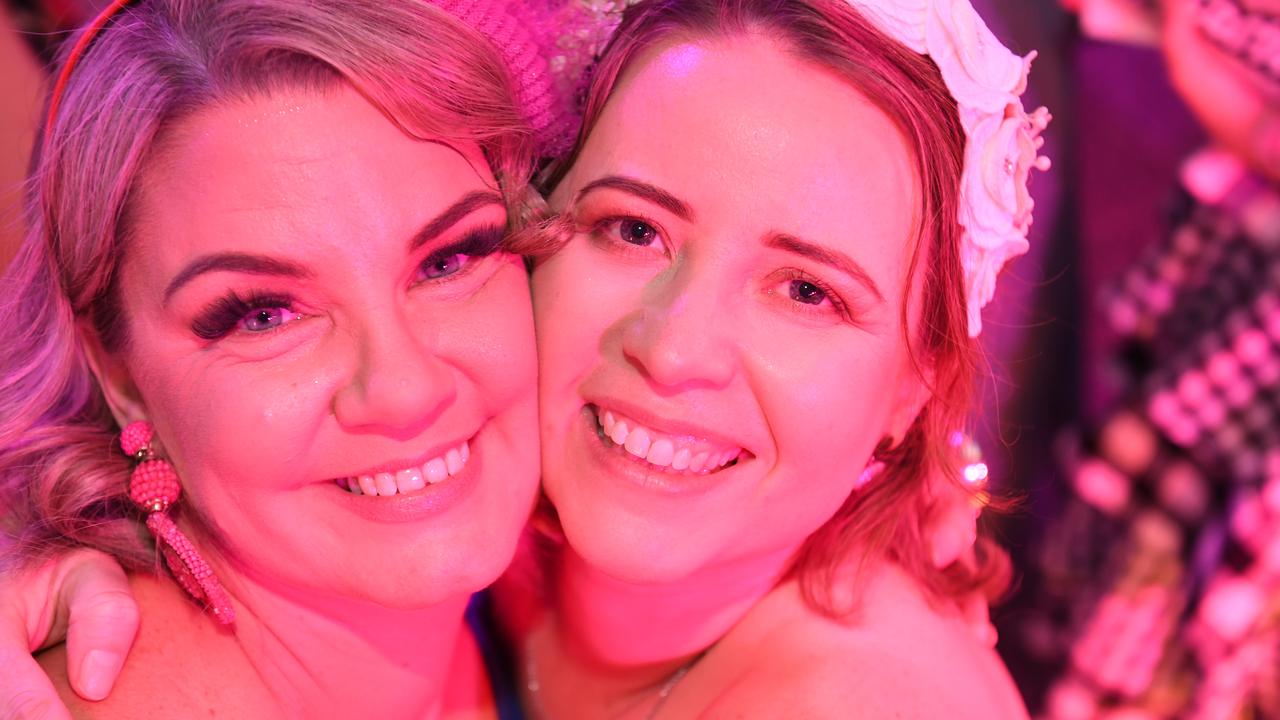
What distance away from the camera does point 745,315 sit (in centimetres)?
173

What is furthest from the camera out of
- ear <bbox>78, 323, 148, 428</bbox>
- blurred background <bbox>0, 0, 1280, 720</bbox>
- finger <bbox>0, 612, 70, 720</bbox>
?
blurred background <bbox>0, 0, 1280, 720</bbox>

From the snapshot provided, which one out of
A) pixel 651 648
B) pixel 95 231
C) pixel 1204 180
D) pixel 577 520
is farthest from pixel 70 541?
pixel 1204 180

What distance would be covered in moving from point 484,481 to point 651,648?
612 millimetres

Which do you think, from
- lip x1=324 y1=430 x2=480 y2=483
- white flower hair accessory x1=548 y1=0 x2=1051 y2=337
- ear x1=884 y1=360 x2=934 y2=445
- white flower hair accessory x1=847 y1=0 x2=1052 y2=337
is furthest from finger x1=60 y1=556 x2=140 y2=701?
white flower hair accessory x1=847 y1=0 x2=1052 y2=337

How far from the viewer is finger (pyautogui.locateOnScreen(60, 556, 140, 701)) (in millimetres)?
1561

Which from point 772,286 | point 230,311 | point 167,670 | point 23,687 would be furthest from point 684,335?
point 23,687

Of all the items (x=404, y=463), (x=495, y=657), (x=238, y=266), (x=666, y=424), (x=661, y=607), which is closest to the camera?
(x=238, y=266)

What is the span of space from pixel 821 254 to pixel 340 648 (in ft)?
3.29

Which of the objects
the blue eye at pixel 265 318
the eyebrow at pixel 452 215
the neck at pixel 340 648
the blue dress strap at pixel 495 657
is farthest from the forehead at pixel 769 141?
the blue dress strap at pixel 495 657

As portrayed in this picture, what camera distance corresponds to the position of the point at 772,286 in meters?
1.74

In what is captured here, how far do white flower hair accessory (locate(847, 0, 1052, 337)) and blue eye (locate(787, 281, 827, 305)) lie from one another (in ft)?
0.85

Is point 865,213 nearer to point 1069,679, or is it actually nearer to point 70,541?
point 70,541

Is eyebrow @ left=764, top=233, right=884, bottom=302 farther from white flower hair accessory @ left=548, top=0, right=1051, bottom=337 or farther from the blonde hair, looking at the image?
the blonde hair

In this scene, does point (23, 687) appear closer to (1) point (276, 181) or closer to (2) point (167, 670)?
(2) point (167, 670)
